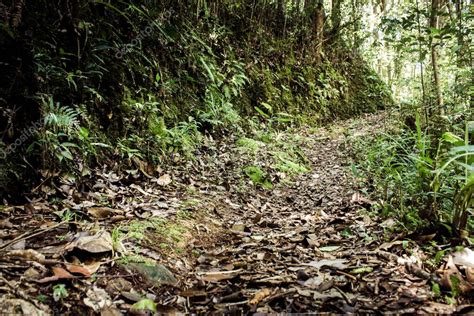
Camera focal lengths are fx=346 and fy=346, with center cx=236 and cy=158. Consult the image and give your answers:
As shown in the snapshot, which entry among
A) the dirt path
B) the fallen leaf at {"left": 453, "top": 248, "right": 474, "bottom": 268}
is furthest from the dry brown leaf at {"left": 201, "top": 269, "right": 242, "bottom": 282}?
the fallen leaf at {"left": 453, "top": 248, "right": 474, "bottom": 268}

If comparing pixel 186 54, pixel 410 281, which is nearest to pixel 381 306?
pixel 410 281

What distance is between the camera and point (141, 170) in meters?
3.71

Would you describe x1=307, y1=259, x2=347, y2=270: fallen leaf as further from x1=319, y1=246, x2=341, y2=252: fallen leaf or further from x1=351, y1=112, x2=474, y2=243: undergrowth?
x1=351, y1=112, x2=474, y2=243: undergrowth

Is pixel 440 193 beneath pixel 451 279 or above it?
above

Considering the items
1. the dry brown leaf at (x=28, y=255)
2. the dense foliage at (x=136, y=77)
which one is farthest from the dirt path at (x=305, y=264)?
the dense foliage at (x=136, y=77)

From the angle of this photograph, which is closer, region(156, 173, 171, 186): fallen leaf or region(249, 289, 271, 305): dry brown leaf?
region(249, 289, 271, 305): dry brown leaf

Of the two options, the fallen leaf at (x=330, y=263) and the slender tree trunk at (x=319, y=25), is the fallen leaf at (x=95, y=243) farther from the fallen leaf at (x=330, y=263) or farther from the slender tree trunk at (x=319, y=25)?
the slender tree trunk at (x=319, y=25)

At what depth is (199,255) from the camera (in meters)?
2.38

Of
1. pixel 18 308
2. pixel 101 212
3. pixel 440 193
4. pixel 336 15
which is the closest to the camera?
pixel 18 308

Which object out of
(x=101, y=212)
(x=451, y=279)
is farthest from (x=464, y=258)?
(x=101, y=212)

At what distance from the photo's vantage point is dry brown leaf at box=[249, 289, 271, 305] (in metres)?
1.61

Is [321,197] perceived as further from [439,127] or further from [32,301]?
[32,301]

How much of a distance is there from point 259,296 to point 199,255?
2.68 ft

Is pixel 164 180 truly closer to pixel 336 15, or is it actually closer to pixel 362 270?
pixel 362 270
